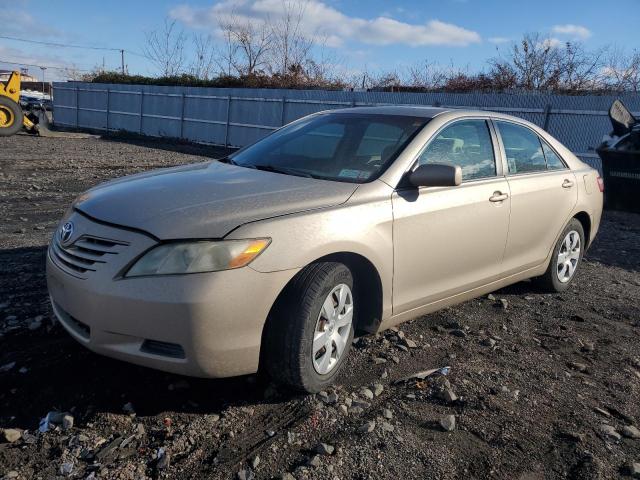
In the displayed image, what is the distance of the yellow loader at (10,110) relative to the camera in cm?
2138

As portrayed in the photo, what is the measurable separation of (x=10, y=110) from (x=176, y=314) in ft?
72.5

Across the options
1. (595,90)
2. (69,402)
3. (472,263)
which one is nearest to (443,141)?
(472,263)

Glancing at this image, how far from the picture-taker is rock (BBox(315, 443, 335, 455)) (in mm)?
2795

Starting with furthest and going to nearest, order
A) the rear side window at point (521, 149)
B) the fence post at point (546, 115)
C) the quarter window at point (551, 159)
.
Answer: the fence post at point (546, 115) → the quarter window at point (551, 159) → the rear side window at point (521, 149)

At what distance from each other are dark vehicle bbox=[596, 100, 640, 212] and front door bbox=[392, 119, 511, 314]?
7.09 metres

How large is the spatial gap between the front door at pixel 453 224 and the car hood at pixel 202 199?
20.4 inches

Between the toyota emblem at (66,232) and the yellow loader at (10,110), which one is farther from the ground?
the yellow loader at (10,110)

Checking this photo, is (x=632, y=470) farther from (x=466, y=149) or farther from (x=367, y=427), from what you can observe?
(x=466, y=149)

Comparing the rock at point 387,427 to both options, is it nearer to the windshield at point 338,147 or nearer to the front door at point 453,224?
the front door at point 453,224

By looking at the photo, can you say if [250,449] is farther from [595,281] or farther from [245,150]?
[595,281]

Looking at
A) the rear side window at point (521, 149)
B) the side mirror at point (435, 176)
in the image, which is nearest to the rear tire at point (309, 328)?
the side mirror at point (435, 176)

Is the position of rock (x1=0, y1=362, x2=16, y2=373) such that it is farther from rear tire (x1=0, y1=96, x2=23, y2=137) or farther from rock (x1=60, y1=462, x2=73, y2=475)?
rear tire (x1=0, y1=96, x2=23, y2=137)

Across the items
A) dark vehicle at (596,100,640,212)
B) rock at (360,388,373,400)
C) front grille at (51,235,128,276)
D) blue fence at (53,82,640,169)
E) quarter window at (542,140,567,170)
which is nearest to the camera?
front grille at (51,235,128,276)

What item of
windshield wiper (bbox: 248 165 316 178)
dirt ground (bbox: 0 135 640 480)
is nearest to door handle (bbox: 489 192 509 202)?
dirt ground (bbox: 0 135 640 480)
